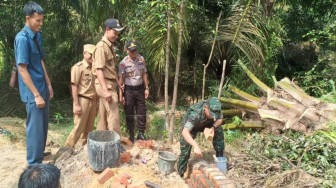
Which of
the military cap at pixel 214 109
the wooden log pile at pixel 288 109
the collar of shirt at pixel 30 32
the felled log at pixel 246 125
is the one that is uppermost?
the collar of shirt at pixel 30 32

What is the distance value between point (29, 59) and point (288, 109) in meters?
3.89

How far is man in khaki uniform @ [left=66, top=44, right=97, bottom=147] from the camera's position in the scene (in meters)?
4.12

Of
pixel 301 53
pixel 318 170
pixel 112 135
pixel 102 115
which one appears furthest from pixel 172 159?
pixel 301 53

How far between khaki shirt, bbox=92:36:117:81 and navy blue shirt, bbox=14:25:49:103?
25.8 inches

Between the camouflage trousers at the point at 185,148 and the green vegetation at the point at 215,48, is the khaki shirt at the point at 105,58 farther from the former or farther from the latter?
the camouflage trousers at the point at 185,148

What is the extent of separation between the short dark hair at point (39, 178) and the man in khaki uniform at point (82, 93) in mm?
2286

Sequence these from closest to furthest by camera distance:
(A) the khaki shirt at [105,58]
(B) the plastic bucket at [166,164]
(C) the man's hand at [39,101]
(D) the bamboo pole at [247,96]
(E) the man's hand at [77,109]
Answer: (C) the man's hand at [39,101]
(B) the plastic bucket at [166,164]
(A) the khaki shirt at [105,58]
(E) the man's hand at [77,109]
(D) the bamboo pole at [247,96]

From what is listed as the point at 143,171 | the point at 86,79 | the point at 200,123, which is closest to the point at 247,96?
the point at 200,123

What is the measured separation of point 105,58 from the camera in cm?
392

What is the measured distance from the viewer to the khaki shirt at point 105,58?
12.6 feet

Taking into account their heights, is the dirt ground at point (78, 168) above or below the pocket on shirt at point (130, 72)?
below

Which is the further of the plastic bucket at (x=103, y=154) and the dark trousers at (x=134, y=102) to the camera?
the dark trousers at (x=134, y=102)

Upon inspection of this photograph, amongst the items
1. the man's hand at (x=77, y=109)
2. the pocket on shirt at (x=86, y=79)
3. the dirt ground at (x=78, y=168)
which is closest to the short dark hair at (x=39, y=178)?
the dirt ground at (x=78, y=168)

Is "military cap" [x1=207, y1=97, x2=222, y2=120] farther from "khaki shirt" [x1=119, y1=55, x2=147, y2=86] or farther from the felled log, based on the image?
the felled log
